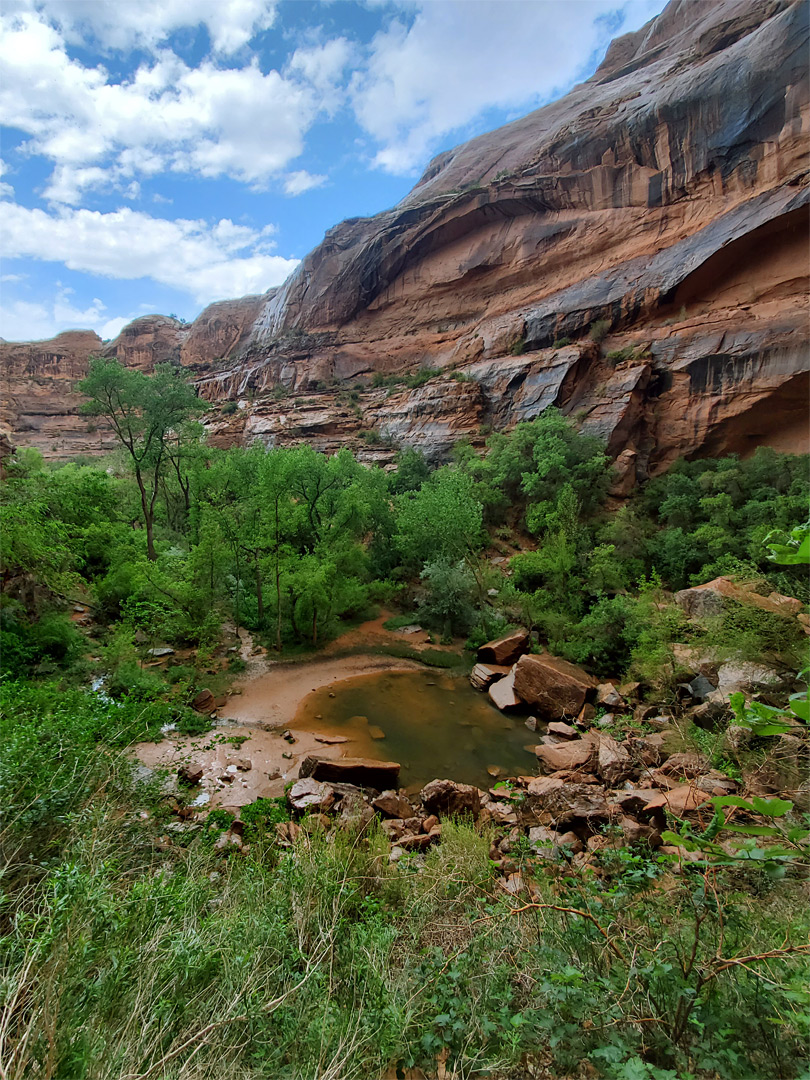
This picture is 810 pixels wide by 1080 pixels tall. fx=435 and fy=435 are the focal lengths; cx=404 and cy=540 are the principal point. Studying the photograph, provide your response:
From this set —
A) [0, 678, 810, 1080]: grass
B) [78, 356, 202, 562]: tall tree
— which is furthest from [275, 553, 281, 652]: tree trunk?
[0, 678, 810, 1080]: grass

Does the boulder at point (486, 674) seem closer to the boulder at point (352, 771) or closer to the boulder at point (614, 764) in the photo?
the boulder at point (614, 764)

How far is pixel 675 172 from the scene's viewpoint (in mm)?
25016

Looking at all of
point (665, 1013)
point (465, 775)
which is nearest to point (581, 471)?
point (465, 775)

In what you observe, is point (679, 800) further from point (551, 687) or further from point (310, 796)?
point (551, 687)

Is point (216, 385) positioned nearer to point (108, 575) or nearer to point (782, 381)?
point (108, 575)

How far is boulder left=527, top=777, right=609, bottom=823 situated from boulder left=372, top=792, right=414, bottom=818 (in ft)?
6.48

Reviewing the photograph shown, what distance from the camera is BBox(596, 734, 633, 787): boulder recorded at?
7.38 m

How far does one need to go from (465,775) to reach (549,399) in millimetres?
22178

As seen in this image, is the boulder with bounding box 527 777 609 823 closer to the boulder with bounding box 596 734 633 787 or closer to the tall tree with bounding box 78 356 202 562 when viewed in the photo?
the boulder with bounding box 596 734 633 787

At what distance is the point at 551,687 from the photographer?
1123cm

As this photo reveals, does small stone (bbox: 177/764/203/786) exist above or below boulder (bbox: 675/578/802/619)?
below

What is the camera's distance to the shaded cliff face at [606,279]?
20656 millimetres

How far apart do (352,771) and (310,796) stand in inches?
51.1

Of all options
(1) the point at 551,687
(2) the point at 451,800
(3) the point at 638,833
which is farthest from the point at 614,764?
(1) the point at 551,687
